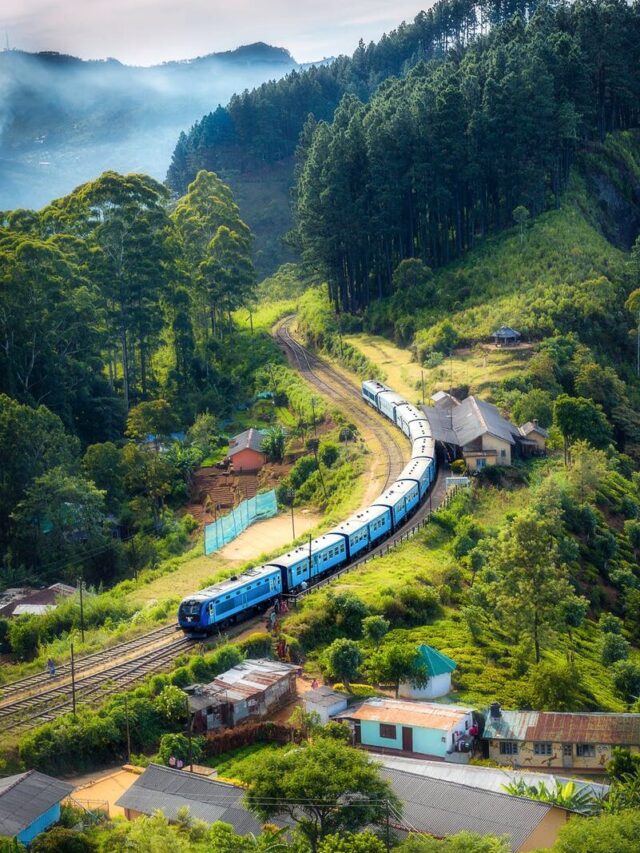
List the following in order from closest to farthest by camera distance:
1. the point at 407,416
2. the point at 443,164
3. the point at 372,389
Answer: the point at 407,416, the point at 372,389, the point at 443,164

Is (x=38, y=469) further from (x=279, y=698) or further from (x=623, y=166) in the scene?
(x=623, y=166)

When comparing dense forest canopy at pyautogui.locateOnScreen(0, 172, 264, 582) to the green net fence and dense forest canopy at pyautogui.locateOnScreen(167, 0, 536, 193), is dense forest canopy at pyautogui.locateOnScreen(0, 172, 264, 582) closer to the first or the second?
the green net fence

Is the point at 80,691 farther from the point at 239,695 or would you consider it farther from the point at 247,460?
the point at 247,460

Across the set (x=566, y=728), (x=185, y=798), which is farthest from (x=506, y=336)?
(x=185, y=798)

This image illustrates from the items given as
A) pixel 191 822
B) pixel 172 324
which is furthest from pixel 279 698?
pixel 172 324

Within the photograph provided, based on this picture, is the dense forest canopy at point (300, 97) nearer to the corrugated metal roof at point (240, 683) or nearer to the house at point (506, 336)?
the house at point (506, 336)

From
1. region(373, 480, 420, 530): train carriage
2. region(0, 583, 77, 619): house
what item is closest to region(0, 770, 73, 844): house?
region(0, 583, 77, 619): house
